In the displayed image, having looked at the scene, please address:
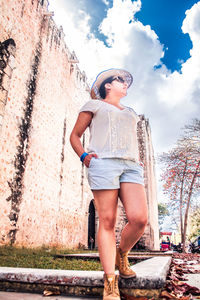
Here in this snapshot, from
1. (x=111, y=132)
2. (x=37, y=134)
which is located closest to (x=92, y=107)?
(x=111, y=132)

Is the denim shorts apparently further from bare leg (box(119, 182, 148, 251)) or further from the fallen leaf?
the fallen leaf

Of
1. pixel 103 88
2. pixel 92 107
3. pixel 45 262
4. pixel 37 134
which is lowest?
pixel 45 262

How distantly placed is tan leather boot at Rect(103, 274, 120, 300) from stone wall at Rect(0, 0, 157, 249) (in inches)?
134

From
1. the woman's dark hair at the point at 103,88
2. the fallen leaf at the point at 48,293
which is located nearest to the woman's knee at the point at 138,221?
the fallen leaf at the point at 48,293

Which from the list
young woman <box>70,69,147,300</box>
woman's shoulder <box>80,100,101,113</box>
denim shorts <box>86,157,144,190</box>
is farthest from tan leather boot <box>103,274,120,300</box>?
woman's shoulder <box>80,100,101,113</box>

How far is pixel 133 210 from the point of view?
159 cm

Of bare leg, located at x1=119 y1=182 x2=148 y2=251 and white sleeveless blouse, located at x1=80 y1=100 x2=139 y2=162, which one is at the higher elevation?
white sleeveless blouse, located at x1=80 y1=100 x2=139 y2=162

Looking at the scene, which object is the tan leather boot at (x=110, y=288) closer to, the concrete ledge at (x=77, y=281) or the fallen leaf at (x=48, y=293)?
the concrete ledge at (x=77, y=281)

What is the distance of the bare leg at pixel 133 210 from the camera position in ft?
5.21

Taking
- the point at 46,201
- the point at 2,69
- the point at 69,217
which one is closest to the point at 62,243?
the point at 69,217

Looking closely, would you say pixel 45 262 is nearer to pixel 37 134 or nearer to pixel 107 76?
pixel 107 76

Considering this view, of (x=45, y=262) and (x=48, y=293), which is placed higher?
Answer: (x=48, y=293)

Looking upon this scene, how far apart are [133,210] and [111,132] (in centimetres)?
60

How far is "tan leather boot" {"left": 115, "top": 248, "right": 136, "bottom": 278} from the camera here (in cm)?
160
